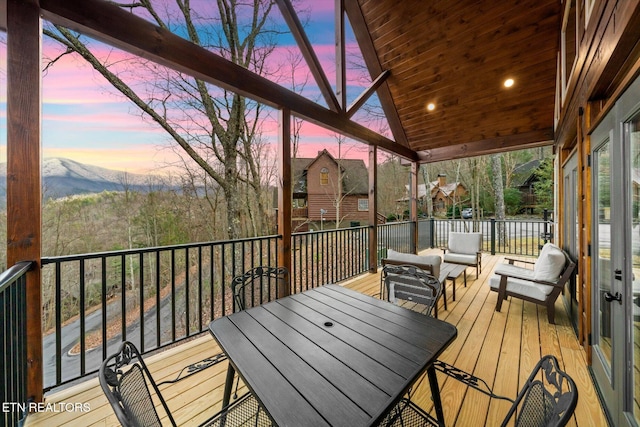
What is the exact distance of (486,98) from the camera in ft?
16.4

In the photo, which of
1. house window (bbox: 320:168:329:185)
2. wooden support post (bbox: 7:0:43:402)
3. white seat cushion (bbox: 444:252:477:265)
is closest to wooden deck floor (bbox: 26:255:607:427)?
wooden support post (bbox: 7:0:43:402)

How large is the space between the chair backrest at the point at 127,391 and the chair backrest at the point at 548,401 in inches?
48.0

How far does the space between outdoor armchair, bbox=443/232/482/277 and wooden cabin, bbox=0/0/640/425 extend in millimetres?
1301

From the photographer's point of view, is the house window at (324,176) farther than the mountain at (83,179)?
Yes

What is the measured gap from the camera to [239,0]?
5.43 m

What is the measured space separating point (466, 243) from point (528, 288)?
222cm

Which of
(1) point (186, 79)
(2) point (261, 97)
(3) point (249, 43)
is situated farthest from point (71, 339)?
(3) point (249, 43)

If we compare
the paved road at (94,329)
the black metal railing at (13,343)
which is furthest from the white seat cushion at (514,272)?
the paved road at (94,329)

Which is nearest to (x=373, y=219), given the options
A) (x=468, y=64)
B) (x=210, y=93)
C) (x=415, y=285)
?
(x=415, y=285)

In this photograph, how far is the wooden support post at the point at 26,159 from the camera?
1.54m

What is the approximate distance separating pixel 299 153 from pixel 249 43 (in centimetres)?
352

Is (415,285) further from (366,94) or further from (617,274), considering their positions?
(366,94)

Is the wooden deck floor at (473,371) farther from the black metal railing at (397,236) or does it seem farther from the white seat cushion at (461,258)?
the black metal railing at (397,236)

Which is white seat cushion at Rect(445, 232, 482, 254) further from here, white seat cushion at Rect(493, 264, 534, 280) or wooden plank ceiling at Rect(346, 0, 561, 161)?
wooden plank ceiling at Rect(346, 0, 561, 161)
